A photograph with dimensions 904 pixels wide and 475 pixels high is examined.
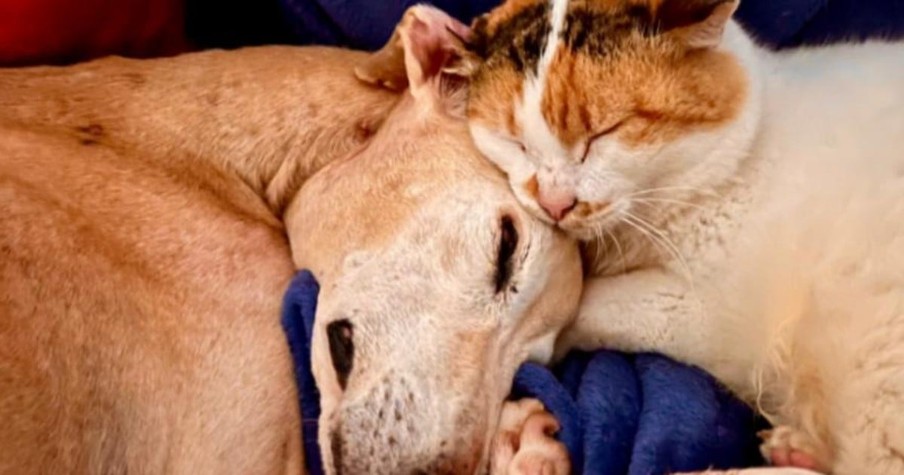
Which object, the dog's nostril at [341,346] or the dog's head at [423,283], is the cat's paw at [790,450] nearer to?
the dog's head at [423,283]

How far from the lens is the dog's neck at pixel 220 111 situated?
1.47 metres

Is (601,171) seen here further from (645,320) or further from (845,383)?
(845,383)

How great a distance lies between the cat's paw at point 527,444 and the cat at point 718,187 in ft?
0.56

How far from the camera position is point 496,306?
1.32m

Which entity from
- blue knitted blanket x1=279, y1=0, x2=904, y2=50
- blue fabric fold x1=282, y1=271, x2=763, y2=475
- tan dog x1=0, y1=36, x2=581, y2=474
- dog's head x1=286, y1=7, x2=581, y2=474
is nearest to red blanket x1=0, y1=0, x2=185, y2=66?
tan dog x1=0, y1=36, x2=581, y2=474

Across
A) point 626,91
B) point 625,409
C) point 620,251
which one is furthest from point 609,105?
point 625,409

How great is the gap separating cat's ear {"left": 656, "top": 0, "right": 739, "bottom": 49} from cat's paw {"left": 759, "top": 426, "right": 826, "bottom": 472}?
17.3 inches

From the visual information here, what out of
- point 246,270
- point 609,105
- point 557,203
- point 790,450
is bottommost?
point 790,450

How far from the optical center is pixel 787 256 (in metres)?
1.33

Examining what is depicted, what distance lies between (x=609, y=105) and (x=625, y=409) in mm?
337

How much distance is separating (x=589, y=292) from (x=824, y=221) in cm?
30

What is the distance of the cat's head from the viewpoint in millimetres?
1281

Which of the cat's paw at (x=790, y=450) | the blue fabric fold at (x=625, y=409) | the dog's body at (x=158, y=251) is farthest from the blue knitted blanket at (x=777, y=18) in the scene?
the cat's paw at (x=790, y=450)

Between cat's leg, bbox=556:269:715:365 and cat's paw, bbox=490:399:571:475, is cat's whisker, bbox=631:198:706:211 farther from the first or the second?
cat's paw, bbox=490:399:571:475
